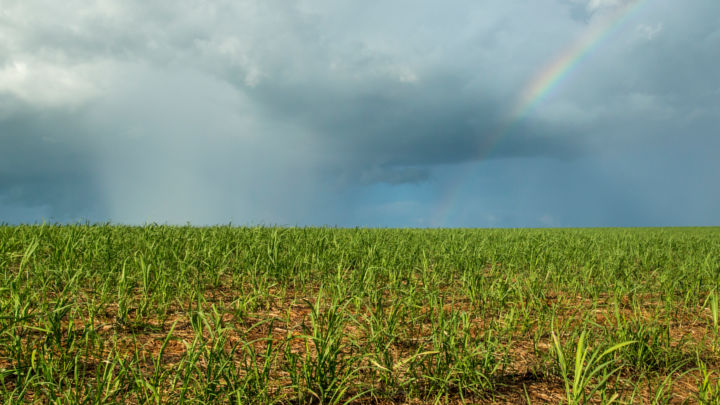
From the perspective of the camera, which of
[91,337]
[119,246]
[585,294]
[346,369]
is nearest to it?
[346,369]

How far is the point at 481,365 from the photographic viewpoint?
111 inches

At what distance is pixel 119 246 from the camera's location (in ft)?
19.5

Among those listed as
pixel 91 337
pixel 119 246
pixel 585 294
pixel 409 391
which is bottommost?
pixel 409 391

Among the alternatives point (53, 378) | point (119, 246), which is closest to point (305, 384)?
point (53, 378)

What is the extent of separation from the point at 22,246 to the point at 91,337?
15.4 feet

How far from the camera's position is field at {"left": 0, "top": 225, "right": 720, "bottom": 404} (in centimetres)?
246

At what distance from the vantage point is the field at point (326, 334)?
246cm

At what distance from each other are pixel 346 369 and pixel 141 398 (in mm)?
1184

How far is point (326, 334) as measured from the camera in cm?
267

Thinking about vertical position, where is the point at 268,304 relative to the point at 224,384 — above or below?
above

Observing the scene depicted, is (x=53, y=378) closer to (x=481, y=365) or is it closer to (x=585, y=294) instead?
(x=481, y=365)

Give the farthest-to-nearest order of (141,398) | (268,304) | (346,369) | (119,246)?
(119,246)
(268,304)
(346,369)
(141,398)

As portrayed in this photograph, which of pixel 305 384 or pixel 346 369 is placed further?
pixel 346 369

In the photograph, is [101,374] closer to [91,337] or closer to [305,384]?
[91,337]
